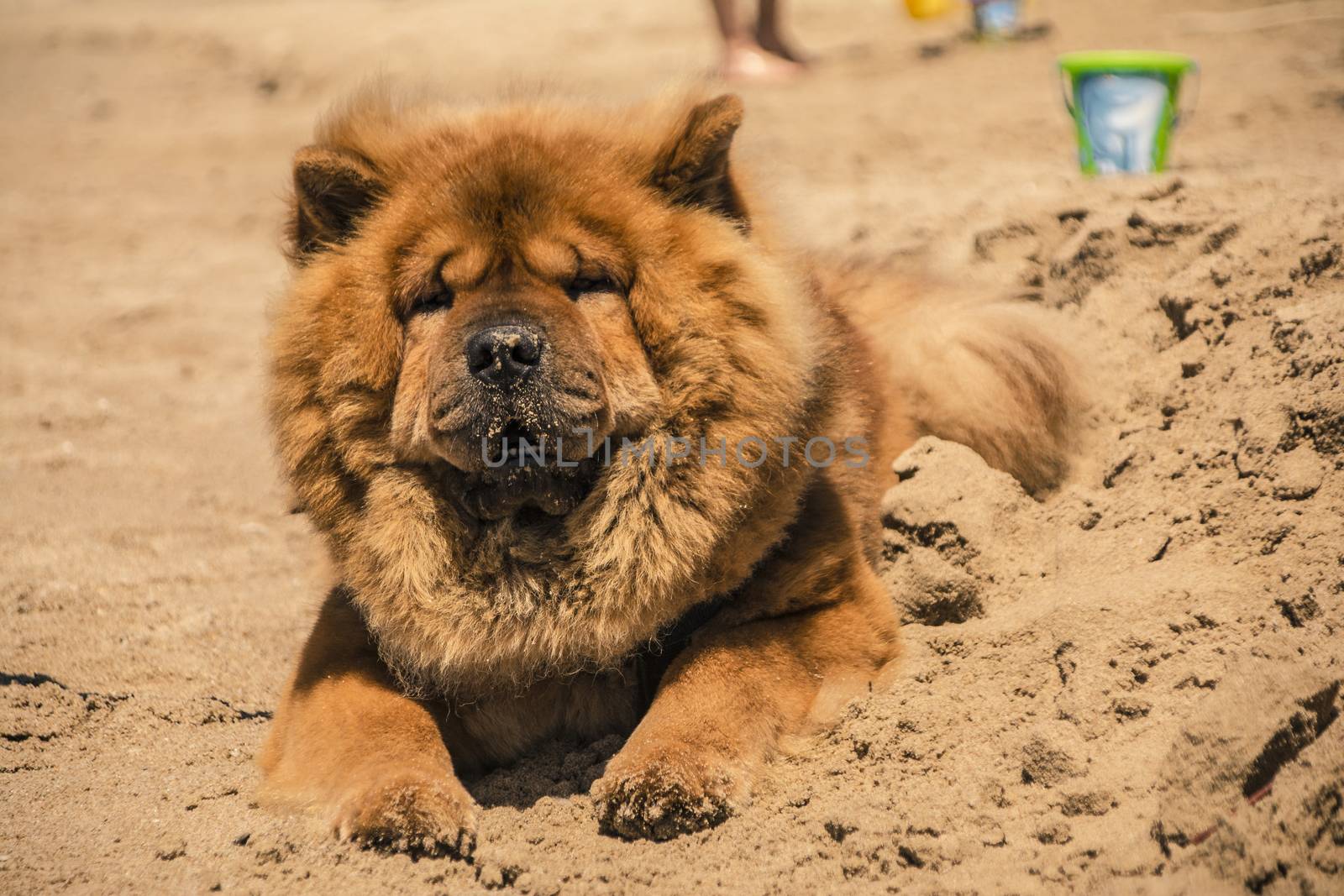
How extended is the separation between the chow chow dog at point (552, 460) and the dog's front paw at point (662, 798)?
0.03 m

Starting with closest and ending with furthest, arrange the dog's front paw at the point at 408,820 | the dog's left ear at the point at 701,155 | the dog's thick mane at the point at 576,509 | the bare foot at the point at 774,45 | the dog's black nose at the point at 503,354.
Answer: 1. the dog's front paw at the point at 408,820
2. the dog's black nose at the point at 503,354
3. the dog's thick mane at the point at 576,509
4. the dog's left ear at the point at 701,155
5. the bare foot at the point at 774,45

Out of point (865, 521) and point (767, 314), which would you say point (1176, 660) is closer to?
point (865, 521)

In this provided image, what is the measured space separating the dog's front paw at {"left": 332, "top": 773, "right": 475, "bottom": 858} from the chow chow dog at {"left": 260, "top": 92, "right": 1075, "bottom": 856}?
59 mm

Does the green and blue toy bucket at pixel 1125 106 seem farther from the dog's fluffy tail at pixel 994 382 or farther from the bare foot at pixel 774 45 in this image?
the bare foot at pixel 774 45

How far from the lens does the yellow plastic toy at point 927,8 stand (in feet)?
33.9

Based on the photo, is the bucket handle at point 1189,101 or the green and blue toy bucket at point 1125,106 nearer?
the green and blue toy bucket at point 1125,106

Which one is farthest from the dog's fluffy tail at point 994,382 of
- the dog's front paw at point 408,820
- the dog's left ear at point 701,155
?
the dog's front paw at point 408,820

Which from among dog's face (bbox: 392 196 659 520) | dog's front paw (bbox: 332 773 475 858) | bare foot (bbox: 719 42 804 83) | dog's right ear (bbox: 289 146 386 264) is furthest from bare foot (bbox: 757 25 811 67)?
dog's front paw (bbox: 332 773 475 858)

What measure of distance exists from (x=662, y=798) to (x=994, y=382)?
190 cm

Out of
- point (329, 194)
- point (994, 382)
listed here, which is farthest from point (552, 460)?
point (994, 382)

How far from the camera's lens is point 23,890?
95.2 inches

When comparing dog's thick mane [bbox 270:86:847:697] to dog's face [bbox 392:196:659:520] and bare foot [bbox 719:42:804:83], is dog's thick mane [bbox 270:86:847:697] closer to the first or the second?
dog's face [bbox 392:196:659:520]

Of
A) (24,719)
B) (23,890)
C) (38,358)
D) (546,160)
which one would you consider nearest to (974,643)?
(546,160)

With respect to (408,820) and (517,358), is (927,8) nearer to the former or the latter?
(517,358)
